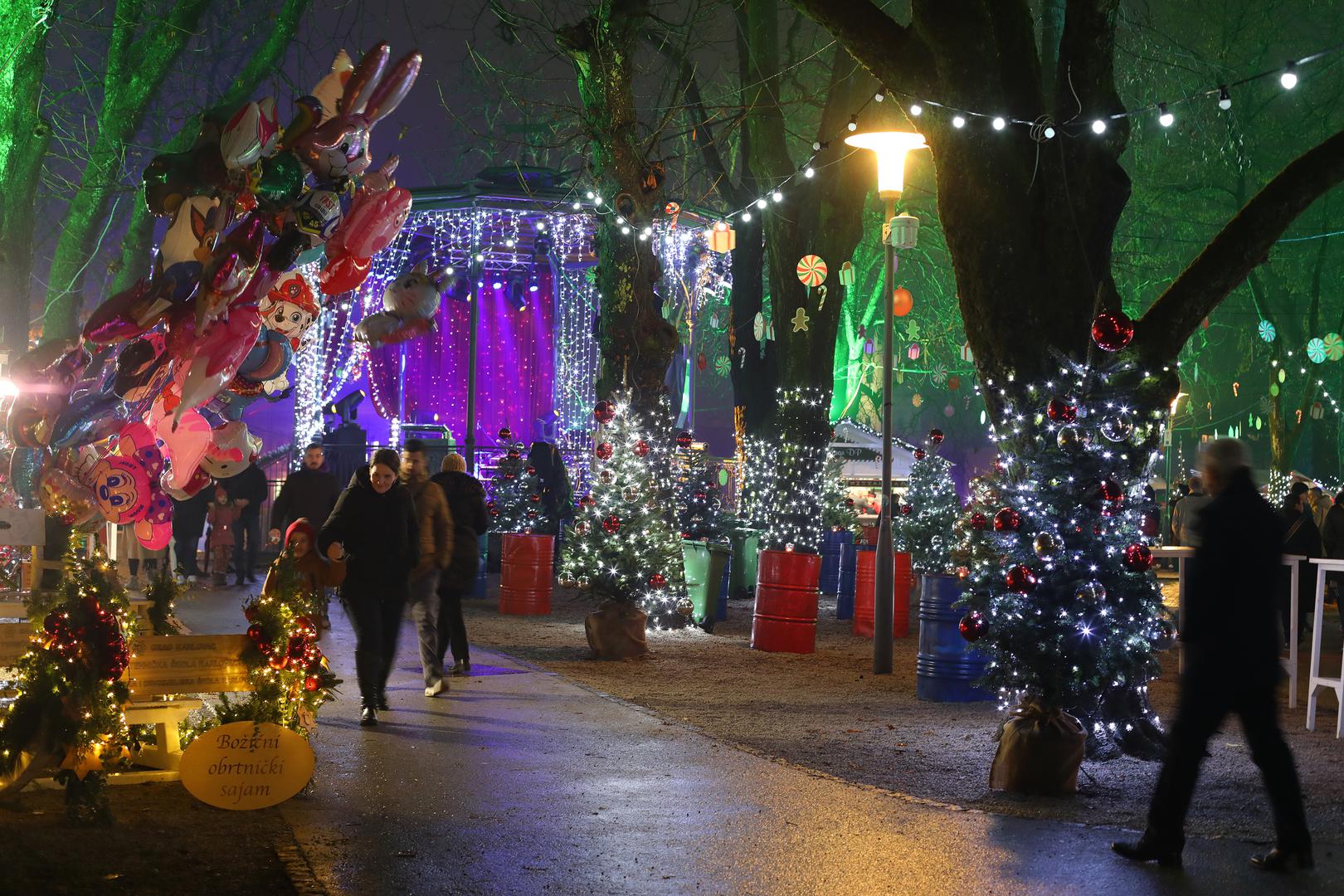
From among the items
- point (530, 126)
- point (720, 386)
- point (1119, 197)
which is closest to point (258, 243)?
point (1119, 197)

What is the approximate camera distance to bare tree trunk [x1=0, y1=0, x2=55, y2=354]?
15.7m

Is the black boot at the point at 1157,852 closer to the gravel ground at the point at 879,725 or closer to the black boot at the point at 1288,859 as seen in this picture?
the black boot at the point at 1288,859

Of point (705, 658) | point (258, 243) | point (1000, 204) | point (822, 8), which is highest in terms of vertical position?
point (822, 8)

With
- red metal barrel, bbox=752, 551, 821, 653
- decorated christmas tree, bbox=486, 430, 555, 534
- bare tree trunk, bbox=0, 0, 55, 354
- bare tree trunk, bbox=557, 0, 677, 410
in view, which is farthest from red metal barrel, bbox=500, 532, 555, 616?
bare tree trunk, bbox=0, 0, 55, 354

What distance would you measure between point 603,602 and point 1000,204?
6.38 meters

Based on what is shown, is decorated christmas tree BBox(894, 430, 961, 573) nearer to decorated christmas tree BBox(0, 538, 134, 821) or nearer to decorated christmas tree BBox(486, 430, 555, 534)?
decorated christmas tree BBox(486, 430, 555, 534)

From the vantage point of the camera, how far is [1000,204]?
381 inches

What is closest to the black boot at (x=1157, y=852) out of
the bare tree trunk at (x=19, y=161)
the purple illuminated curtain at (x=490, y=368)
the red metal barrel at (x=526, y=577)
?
the red metal barrel at (x=526, y=577)

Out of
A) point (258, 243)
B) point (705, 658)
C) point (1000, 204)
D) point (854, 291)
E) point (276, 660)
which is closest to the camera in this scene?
point (276, 660)

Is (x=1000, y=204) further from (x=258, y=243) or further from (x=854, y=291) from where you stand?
(x=854, y=291)

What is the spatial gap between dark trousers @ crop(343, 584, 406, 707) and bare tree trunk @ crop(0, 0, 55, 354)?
7.98m

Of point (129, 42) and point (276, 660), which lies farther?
point (129, 42)

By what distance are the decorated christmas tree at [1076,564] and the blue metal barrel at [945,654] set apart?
7.19 feet

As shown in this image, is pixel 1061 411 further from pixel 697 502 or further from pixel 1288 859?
pixel 697 502
